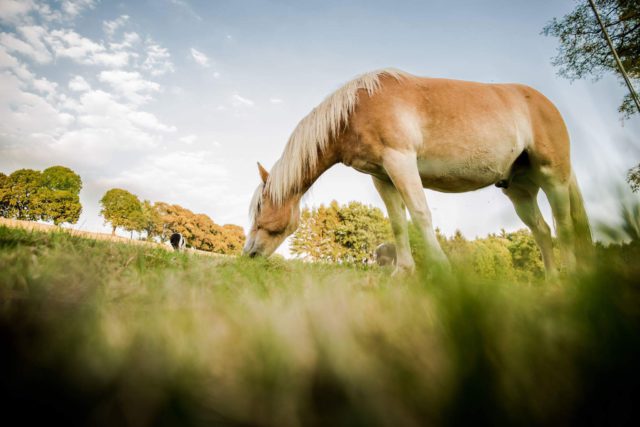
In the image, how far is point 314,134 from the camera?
4.46 metres

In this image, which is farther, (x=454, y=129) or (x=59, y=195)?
(x=59, y=195)

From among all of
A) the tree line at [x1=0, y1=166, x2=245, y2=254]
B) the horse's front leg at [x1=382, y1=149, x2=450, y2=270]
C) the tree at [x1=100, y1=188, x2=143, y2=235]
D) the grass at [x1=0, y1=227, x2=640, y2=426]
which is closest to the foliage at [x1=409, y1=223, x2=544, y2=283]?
the grass at [x1=0, y1=227, x2=640, y2=426]

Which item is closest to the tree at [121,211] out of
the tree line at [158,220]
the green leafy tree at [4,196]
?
the tree line at [158,220]

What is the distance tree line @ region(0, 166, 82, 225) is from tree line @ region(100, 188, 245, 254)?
7.67 metres

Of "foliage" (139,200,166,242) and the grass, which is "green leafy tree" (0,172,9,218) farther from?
the grass

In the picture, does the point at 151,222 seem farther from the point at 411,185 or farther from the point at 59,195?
the point at 411,185

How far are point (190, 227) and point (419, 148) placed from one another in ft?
211

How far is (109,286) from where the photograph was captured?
1.25 m

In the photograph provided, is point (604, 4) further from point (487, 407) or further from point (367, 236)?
point (367, 236)

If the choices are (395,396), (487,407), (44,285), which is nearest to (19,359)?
(44,285)

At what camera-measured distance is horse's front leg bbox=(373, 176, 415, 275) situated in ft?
14.8

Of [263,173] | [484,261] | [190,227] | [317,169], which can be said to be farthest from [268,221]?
[190,227]

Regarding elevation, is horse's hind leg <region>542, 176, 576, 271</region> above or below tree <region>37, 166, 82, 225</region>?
below

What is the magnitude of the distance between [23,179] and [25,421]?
72.0 metres
